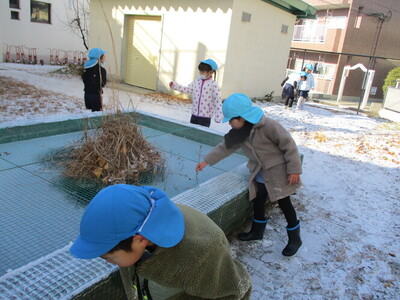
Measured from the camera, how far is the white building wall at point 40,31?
52.3 feet

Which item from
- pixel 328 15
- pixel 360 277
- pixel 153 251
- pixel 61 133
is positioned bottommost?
pixel 360 277

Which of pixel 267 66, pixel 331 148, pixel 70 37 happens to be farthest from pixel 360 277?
pixel 70 37

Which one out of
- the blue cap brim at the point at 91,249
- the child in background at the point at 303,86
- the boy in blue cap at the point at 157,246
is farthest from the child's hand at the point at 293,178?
the child in background at the point at 303,86

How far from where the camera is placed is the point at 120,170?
9.16ft

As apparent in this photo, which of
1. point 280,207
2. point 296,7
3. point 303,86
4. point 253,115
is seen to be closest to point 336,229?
point 280,207

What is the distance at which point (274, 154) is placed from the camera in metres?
2.38

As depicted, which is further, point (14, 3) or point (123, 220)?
point (14, 3)

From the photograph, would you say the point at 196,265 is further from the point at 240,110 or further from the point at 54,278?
the point at 240,110

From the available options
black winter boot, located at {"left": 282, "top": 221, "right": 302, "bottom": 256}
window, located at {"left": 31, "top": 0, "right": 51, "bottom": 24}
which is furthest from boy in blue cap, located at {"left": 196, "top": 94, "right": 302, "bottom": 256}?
window, located at {"left": 31, "top": 0, "right": 51, "bottom": 24}

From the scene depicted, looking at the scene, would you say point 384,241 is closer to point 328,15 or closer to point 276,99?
point 276,99

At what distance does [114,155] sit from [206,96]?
6.02 feet

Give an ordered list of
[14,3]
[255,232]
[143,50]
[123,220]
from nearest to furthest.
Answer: [123,220]
[255,232]
[143,50]
[14,3]

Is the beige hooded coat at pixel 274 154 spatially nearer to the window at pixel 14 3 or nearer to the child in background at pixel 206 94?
the child in background at pixel 206 94

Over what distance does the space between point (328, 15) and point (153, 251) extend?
69.2 feet
